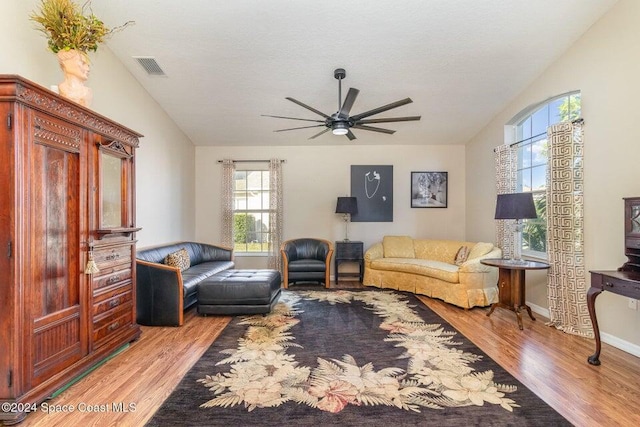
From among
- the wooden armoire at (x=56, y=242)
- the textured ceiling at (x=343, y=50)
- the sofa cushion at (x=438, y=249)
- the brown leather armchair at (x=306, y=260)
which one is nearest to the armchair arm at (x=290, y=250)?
the brown leather armchair at (x=306, y=260)

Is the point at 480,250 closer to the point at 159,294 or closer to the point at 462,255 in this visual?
the point at 462,255

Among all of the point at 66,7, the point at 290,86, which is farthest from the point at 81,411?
the point at 290,86

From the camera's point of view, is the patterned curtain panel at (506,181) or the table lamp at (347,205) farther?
the table lamp at (347,205)

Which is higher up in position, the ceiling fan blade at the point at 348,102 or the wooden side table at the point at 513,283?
the ceiling fan blade at the point at 348,102

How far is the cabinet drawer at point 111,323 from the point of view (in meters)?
2.55

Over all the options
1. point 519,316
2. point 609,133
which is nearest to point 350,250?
point 519,316

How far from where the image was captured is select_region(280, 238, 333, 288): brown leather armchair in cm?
553

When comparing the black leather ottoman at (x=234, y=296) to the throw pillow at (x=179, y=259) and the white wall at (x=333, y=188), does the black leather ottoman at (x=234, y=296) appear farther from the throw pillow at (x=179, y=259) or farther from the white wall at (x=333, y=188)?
the white wall at (x=333, y=188)

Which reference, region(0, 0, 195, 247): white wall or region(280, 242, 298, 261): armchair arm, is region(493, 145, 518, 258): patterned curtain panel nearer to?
region(280, 242, 298, 261): armchair arm

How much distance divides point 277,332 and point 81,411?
5.68ft

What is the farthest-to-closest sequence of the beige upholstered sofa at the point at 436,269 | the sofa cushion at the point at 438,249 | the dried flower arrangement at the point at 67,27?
the sofa cushion at the point at 438,249 < the beige upholstered sofa at the point at 436,269 < the dried flower arrangement at the point at 67,27

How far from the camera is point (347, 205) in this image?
5.79 meters

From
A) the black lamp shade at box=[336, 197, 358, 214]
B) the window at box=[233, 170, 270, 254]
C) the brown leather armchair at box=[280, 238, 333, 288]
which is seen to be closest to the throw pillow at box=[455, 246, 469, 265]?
the black lamp shade at box=[336, 197, 358, 214]

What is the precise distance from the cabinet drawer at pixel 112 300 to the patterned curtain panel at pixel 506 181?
192 inches
